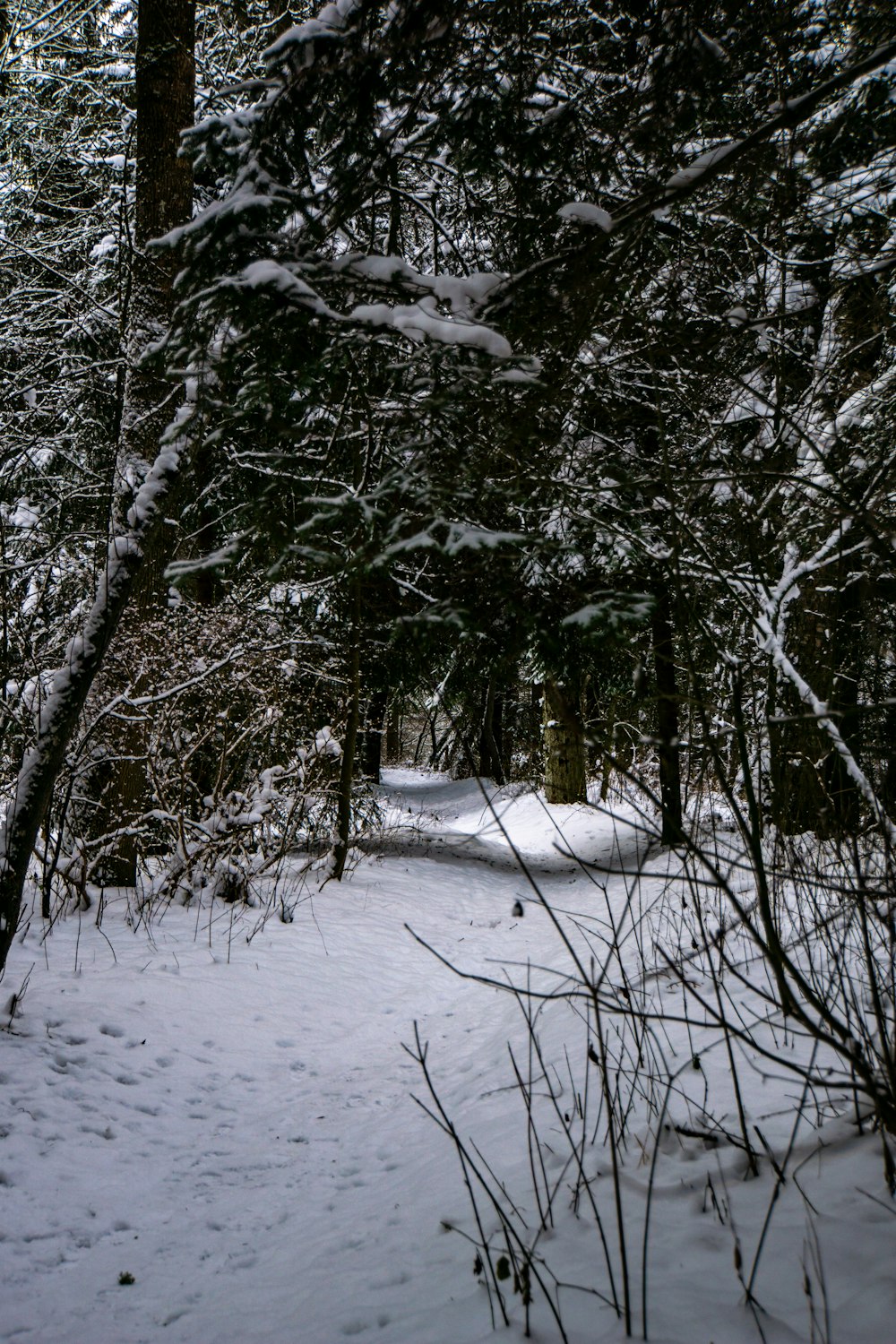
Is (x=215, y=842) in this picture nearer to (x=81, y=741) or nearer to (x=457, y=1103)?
(x=81, y=741)

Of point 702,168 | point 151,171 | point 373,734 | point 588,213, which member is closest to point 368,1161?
point 588,213

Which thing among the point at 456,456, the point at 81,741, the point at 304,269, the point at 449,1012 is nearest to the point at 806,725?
the point at 456,456

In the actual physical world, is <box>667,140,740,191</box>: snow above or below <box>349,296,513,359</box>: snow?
above

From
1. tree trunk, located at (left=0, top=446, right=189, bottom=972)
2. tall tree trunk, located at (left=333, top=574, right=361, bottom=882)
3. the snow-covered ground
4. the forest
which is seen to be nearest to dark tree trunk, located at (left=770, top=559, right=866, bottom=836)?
the forest

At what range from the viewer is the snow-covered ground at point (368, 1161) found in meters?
2.02

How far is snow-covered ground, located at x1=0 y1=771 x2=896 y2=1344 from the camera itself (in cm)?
202

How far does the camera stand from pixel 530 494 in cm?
371

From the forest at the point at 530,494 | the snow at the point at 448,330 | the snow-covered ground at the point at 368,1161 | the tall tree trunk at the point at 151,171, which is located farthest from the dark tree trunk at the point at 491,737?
the tall tree trunk at the point at 151,171

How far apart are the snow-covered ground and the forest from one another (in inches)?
1.4

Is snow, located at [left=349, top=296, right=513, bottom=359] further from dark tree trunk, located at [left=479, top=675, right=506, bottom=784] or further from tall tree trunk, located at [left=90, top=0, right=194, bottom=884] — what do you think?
tall tree trunk, located at [left=90, top=0, right=194, bottom=884]

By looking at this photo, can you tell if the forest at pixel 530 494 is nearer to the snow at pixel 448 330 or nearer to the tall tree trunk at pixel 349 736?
the snow at pixel 448 330

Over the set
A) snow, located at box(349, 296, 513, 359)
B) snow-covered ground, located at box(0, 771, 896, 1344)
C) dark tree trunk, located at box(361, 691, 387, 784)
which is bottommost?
snow-covered ground, located at box(0, 771, 896, 1344)

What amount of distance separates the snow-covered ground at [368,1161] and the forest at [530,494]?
0.12ft

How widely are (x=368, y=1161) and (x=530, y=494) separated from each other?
118 inches
